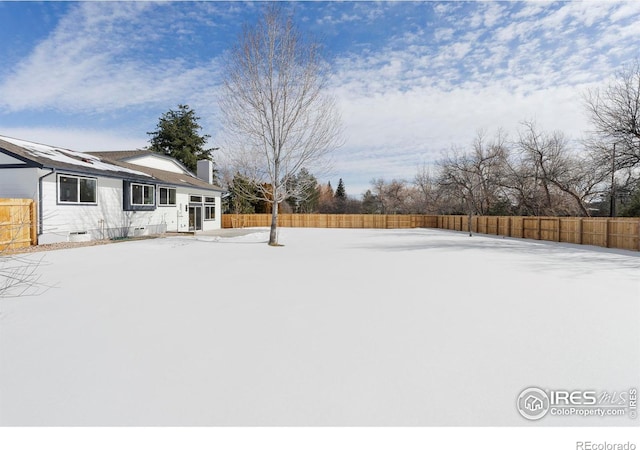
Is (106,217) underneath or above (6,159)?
underneath

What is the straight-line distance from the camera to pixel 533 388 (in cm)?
281

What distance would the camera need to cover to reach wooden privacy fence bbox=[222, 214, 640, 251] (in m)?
15.4

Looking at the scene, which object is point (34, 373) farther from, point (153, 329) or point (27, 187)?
point (27, 187)

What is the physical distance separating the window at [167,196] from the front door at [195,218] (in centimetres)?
223

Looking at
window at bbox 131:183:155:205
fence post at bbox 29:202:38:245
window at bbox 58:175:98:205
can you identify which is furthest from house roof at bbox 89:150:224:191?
fence post at bbox 29:202:38:245

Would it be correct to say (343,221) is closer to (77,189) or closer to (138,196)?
(138,196)

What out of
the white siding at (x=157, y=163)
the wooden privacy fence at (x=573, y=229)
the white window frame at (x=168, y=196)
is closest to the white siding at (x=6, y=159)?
the white window frame at (x=168, y=196)

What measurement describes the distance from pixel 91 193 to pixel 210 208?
458 inches

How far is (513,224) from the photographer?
23.2m

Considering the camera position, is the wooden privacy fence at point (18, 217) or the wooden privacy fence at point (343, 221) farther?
the wooden privacy fence at point (343, 221)

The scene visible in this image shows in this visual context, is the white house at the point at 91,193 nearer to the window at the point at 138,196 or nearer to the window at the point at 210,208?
the window at the point at 138,196
